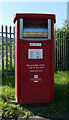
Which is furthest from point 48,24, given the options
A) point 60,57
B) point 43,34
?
point 60,57

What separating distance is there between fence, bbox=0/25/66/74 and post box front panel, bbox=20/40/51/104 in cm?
429

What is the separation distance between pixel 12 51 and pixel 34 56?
4.69 metres

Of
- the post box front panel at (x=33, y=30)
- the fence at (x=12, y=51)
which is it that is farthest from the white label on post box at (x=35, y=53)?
the fence at (x=12, y=51)

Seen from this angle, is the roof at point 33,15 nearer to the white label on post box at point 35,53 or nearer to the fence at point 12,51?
the white label on post box at point 35,53

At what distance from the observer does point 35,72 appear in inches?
154

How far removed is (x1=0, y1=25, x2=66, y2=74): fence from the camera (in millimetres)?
8125

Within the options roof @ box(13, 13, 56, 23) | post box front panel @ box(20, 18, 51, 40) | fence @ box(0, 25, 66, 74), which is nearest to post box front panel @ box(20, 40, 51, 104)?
post box front panel @ box(20, 18, 51, 40)

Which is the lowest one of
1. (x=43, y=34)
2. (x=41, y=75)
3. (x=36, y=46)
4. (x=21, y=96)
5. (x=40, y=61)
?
(x=21, y=96)

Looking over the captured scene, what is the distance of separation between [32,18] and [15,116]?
1994 mm

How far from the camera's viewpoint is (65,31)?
377 inches

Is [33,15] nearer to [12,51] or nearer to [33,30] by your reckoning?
[33,30]

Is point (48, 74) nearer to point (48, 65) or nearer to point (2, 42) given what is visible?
point (48, 65)

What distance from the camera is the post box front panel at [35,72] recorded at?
152 inches

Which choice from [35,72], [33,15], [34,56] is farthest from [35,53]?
[33,15]
